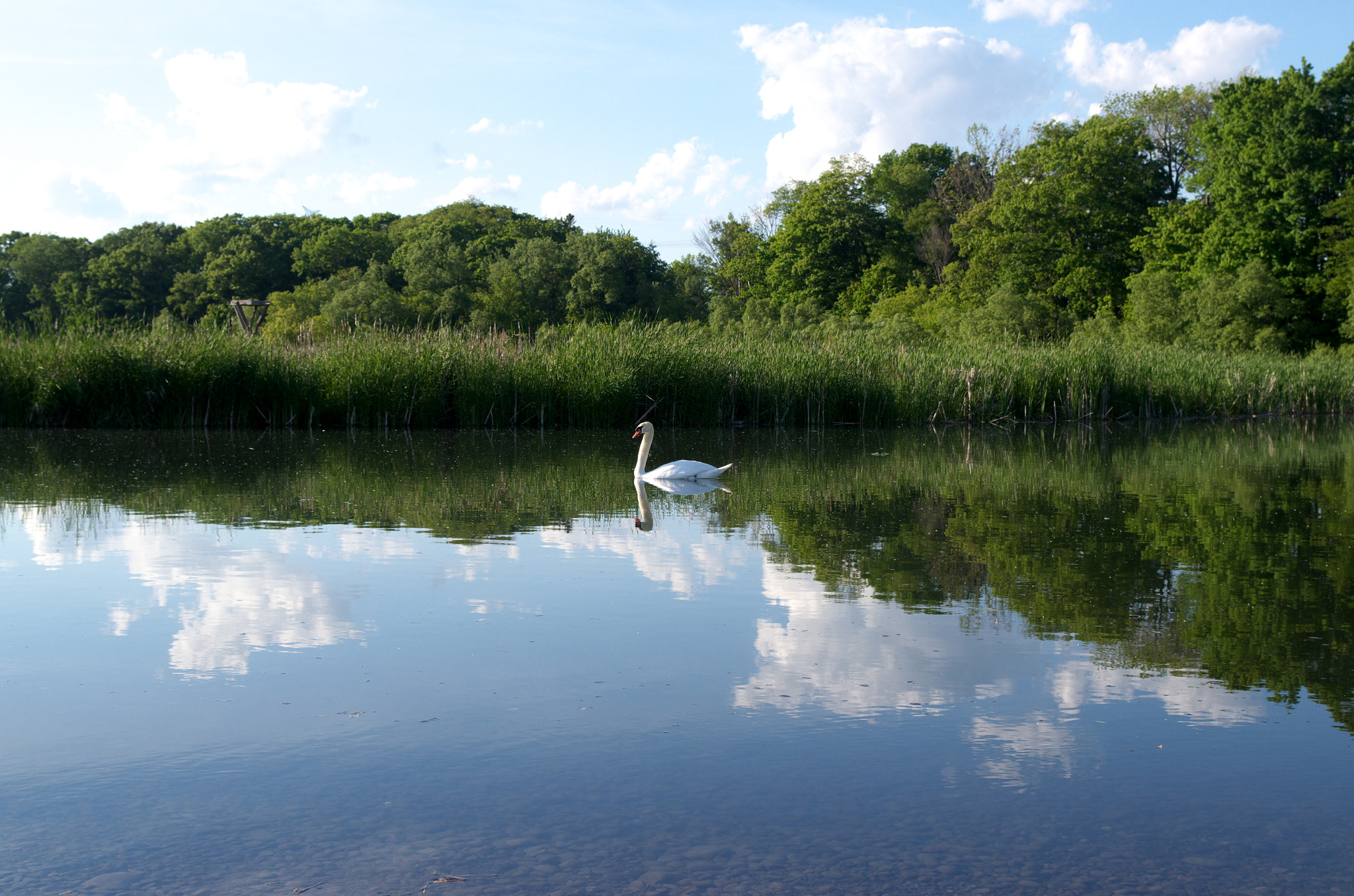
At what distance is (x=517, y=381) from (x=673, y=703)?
1334 centimetres

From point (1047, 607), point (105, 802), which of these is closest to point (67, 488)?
point (105, 802)

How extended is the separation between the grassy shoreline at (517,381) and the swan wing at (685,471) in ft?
23.5

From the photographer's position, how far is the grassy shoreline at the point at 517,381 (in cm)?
1475

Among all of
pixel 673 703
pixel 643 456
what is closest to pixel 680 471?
pixel 643 456

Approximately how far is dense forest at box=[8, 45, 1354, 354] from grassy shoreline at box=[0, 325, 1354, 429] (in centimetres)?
127

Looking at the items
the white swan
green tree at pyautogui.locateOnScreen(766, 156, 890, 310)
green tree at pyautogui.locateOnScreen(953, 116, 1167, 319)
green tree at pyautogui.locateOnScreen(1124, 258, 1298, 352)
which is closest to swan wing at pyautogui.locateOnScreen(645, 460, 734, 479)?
the white swan

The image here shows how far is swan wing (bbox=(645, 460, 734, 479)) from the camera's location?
8.72m

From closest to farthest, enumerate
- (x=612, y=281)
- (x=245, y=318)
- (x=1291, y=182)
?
(x=245, y=318) → (x=1291, y=182) → (x=612, y=281)

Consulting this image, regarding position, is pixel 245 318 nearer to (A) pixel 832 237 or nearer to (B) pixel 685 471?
(B) pixel 685 471

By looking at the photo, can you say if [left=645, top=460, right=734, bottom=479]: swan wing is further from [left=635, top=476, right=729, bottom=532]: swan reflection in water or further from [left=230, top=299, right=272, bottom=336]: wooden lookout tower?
[left=230, top=299, right=272, bottom=336]: wooden lookout tower

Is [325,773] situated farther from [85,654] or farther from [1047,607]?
[1047,607]

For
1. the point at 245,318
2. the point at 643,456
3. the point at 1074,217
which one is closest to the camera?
the point at 643,456

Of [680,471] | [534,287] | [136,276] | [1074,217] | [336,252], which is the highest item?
[336,252]

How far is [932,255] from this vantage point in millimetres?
53344
